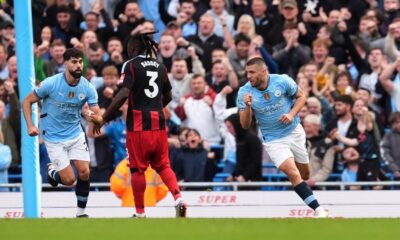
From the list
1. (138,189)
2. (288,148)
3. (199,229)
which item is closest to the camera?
(199,229)

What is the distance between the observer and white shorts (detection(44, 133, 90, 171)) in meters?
18.8

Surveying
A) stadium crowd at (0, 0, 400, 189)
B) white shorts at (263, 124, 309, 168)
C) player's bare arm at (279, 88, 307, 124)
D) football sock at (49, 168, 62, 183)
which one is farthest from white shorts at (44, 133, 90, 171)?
stadium crowd at (0, 0, 400, 189)

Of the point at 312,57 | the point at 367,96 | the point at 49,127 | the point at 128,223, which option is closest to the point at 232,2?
the point at 312,57

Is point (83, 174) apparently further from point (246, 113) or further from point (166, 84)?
point (246, 113)

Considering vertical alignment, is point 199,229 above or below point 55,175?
below

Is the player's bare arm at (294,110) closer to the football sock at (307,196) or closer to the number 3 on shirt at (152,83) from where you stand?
the football sock at (307,196)

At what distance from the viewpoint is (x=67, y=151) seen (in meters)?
18.8

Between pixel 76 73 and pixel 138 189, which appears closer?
pixel 138 189

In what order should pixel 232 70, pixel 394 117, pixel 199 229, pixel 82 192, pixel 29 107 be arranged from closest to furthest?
pixel 199 229, pixel 29 107, pixel 82 192, pixel 394 117, pixel 232 70

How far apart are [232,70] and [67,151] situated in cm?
542

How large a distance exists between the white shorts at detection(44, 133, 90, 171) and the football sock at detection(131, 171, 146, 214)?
119 centimetres

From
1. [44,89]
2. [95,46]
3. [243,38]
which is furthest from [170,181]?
[95,46]

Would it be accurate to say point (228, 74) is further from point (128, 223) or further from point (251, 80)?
point (128, 223)

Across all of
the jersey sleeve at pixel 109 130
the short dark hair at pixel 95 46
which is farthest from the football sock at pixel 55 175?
the short dark hair at pixel 95 46
